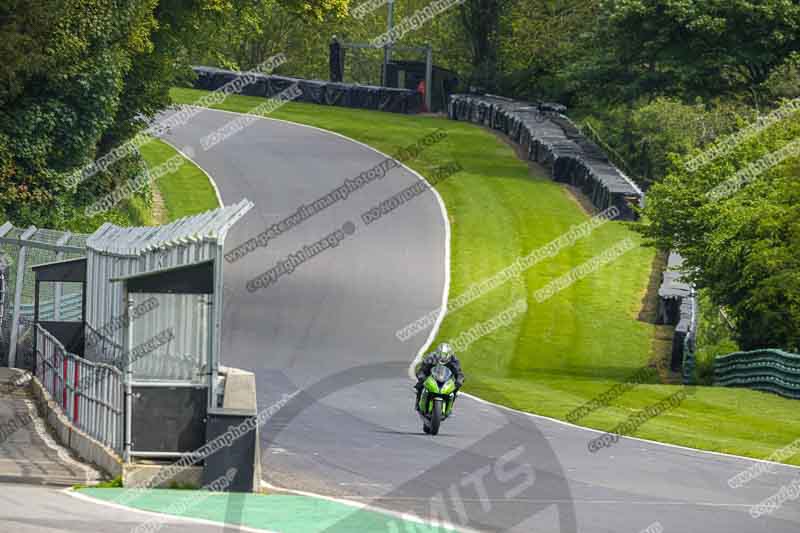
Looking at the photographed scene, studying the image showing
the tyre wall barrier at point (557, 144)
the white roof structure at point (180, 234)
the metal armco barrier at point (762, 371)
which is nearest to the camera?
the white roof structure at point (180, 234)

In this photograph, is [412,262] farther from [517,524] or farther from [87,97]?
[517,524]

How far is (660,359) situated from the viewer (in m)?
35.2

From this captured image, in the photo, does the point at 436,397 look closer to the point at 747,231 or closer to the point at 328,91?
the point at 747,231

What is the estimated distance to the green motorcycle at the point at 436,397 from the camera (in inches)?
810

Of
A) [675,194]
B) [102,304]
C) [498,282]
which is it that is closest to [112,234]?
[102,304]

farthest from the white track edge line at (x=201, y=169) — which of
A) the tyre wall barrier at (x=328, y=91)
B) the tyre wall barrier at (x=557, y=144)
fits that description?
the tyre wall barrier at (x=557, y=144)

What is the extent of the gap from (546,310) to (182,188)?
16.0m

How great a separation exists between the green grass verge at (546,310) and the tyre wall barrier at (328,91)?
6.50 feet

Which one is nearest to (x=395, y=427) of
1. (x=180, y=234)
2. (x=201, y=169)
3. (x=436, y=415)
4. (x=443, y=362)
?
(x=436, y=415)

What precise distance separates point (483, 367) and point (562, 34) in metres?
39.4

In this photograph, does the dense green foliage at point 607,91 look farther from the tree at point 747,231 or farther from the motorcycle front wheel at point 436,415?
the motorcycle front wheel at point 436,415

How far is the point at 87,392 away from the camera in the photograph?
57.2ft

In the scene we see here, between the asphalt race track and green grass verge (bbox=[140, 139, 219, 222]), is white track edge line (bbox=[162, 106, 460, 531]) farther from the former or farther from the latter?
green grass verge (bbox=[140, 139, 219, 222])

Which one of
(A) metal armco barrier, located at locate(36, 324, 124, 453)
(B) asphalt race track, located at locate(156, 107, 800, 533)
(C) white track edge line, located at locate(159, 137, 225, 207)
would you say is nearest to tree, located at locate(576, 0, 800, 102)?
(B) asphalt race track, located at locate(156, 107, 800, 533)
